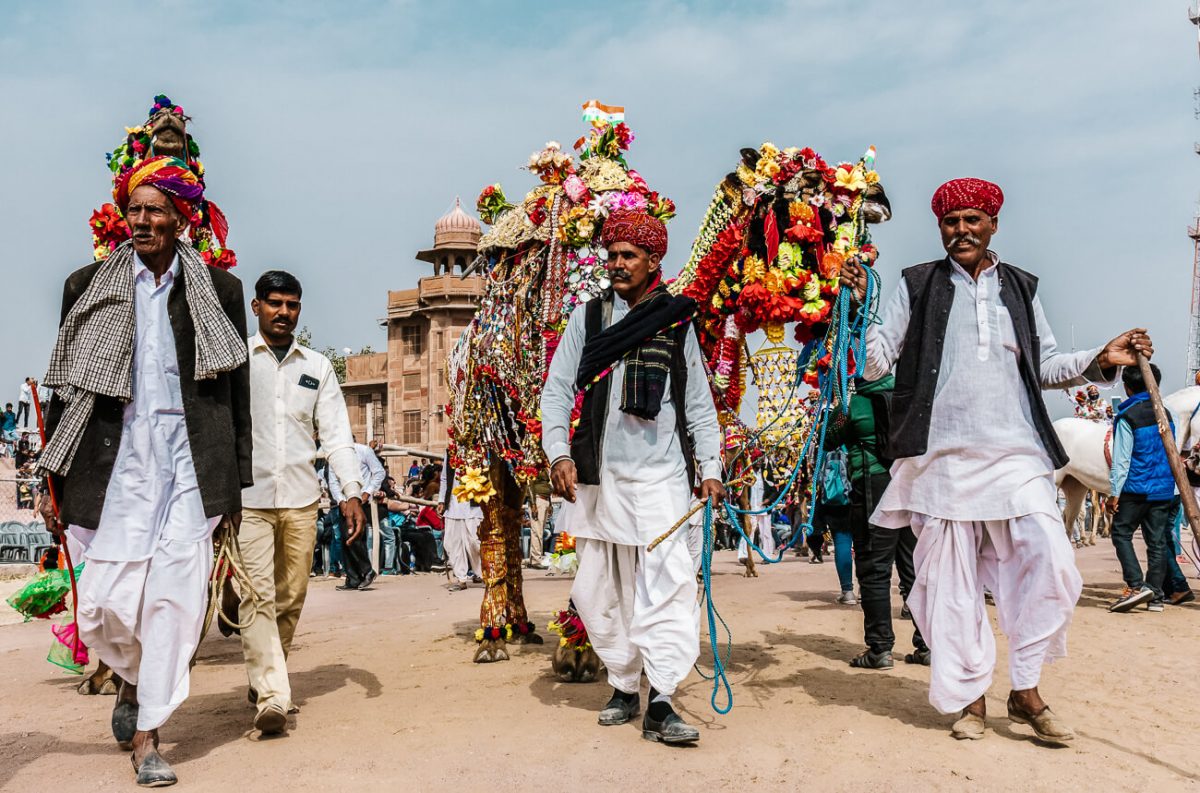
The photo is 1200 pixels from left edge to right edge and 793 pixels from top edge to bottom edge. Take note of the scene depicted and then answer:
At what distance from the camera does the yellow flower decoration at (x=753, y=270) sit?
5.80 m

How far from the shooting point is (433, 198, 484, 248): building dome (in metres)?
42.7

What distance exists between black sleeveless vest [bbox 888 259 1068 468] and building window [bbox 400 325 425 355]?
Answer: 4023 centimetres

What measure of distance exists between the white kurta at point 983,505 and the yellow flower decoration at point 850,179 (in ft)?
3.23

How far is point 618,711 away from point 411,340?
4058cm

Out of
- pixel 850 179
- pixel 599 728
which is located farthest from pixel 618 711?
pixel 850 179

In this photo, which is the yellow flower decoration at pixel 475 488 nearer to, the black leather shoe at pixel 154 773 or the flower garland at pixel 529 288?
the flower garland at pixel 529 288

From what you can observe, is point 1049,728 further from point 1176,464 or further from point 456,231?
point 456,231

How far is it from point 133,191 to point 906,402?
3.56m

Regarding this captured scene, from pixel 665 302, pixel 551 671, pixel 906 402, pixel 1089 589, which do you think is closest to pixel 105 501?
pixel 665 302

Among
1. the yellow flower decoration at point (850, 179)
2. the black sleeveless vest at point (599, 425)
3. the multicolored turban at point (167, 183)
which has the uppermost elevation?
the yellow flower decoration at point (850, 179)

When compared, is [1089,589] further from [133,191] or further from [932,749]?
[133,191]

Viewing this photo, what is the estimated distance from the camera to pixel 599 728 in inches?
193

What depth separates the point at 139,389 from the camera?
4473 mm

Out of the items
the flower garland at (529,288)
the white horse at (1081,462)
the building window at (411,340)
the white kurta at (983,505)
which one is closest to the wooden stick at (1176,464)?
the white kurta at (983,505)
